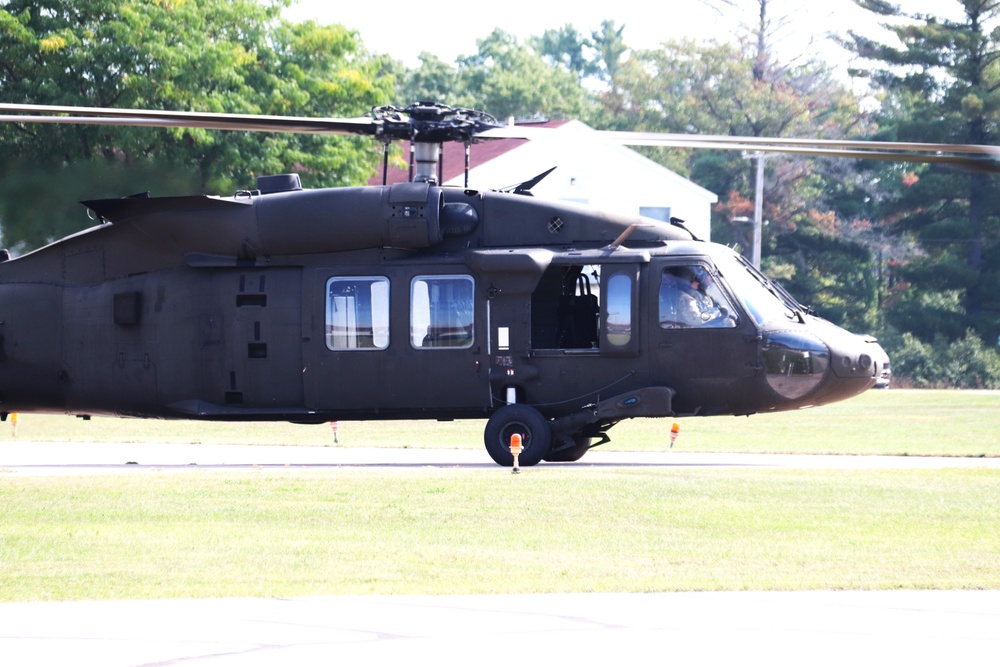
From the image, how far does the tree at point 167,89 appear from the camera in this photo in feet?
99.7

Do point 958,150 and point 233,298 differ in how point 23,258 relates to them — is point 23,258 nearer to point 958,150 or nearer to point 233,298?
point 233,298

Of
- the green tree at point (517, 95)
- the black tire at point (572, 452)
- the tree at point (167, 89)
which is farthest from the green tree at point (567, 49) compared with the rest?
the black tire at point (572, 452)

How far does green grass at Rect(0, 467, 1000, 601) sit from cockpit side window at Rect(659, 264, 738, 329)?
81.5 inches

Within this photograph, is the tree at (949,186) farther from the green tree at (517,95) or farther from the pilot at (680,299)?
the pilot at (680,299)

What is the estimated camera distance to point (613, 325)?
18.5m

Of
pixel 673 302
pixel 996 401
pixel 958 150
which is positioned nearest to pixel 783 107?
pixel 996 401

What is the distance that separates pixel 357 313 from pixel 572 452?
354 centimetres

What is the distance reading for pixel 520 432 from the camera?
1877cm

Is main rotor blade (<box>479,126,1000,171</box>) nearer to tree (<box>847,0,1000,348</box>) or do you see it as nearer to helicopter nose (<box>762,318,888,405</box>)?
helicopter nose (<box>762,318,888,405</box>)

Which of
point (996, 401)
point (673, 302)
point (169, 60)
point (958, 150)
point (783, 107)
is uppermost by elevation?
point (783, 107)

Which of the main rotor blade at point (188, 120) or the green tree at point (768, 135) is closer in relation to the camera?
the main rotor blade at point (188, 120)

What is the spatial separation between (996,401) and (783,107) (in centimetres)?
3848

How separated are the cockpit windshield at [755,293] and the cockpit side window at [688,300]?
0.92 feet

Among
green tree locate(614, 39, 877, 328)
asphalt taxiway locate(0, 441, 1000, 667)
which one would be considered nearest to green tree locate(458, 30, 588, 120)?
green tree locate(614, 39, 877, 328)
